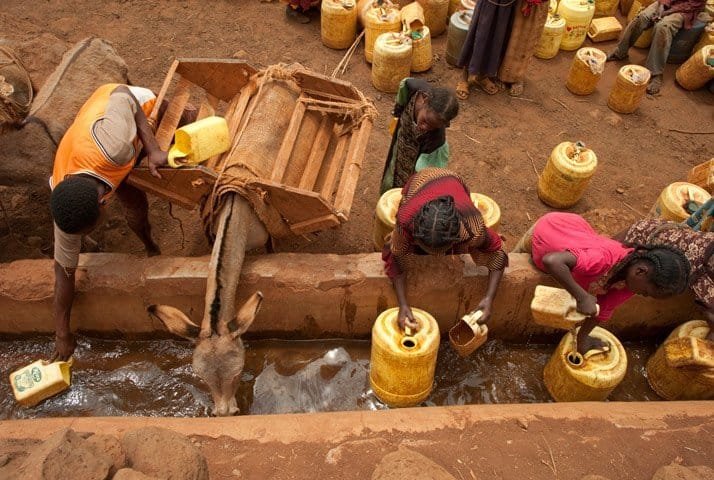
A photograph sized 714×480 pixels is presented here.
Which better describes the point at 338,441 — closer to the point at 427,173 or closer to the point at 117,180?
the point at 427,173

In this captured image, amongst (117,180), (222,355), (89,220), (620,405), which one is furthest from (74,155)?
(620,405)

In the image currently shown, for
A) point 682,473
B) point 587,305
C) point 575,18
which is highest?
point 575,18

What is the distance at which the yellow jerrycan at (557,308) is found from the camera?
3016 mm

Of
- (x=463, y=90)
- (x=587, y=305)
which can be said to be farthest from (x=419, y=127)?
(x=463, y=90)

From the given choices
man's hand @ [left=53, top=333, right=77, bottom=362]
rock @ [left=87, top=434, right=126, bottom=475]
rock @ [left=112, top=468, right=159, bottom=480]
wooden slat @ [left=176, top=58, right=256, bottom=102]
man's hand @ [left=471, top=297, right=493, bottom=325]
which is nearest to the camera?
rock @ [left=112, top=468, right=159, bottom=480]

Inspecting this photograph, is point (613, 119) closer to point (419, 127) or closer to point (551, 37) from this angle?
point (551, 37)

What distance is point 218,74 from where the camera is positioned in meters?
4.29

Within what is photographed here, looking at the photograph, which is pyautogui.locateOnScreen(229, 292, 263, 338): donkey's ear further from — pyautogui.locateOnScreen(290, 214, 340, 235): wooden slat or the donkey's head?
pyautogui.locateOnScreen(290, 214, 340, 235): wooden slat

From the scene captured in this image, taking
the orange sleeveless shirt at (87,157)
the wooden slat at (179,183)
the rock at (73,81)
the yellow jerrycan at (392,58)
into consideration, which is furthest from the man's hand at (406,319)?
the yellow jerrycan at (392,58)

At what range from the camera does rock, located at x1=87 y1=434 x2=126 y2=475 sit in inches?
81.7

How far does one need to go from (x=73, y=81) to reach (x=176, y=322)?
283cm

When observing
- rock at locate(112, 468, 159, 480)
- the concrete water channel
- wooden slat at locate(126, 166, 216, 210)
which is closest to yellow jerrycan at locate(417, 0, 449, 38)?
the concrete water channel

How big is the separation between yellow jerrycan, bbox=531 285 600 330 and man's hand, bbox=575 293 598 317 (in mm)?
36

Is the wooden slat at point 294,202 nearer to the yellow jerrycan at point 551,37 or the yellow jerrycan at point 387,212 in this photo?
the yellow jerrycan at point 387,212
